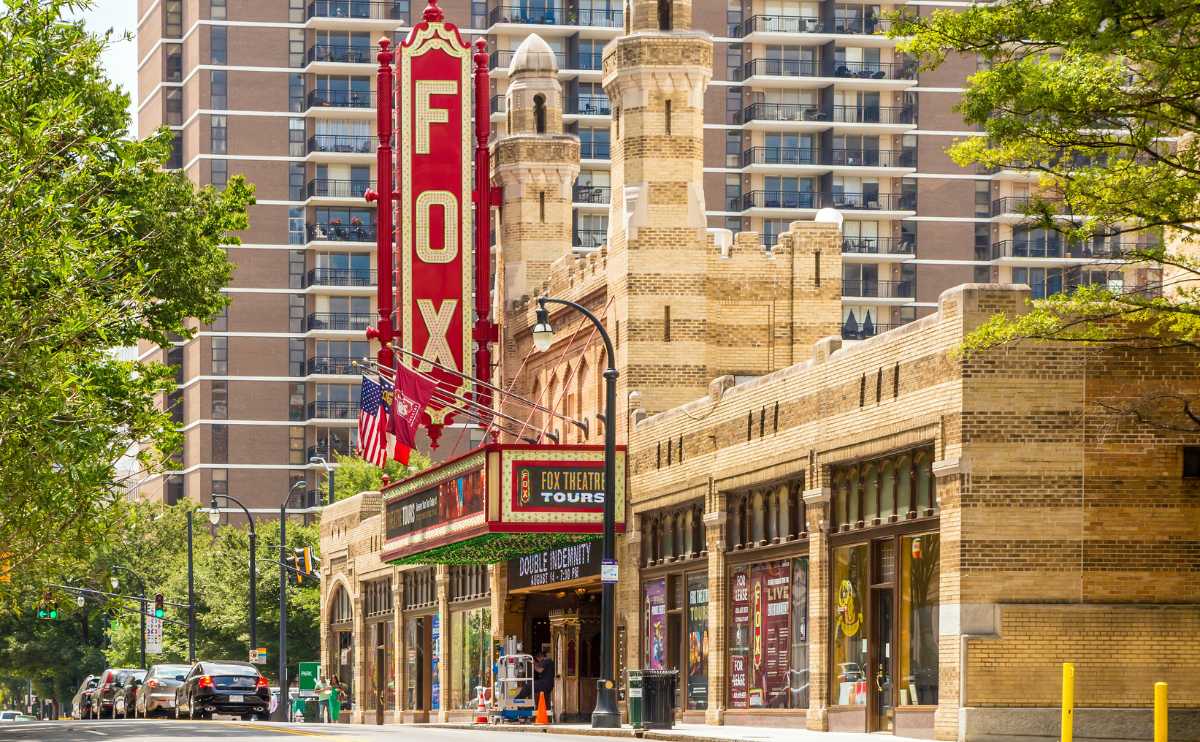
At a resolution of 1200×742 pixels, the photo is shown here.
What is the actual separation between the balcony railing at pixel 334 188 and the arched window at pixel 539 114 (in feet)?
217

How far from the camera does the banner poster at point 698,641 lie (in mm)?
43281

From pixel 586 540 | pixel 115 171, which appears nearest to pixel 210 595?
pixel 586 540

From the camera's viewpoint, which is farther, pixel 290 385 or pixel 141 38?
pixel 141 38

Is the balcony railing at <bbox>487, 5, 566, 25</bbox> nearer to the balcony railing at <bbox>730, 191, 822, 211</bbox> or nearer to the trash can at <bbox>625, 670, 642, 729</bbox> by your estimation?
the balcony railing at <bbox>730, 191, 822, 211</bbox>

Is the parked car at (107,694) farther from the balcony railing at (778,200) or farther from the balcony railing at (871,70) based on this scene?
the balcony railing at (871,70)

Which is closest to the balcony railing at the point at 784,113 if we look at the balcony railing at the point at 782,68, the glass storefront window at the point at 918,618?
the balcony railing at the point at 782,68

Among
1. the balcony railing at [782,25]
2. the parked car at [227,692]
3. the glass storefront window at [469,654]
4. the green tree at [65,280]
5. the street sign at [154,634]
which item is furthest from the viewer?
the balcony railing at [782,25]

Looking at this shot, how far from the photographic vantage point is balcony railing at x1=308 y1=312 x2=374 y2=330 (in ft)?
407

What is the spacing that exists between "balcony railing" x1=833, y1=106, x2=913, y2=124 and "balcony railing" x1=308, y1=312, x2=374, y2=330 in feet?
100

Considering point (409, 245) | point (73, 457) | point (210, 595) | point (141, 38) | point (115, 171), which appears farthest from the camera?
point (141, 38)

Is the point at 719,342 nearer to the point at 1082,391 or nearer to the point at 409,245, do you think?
the point at 409,245

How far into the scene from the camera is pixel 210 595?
315 feet

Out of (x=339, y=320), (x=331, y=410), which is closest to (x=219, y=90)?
(x=339, y=320)

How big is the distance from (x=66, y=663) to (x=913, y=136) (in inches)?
2293
